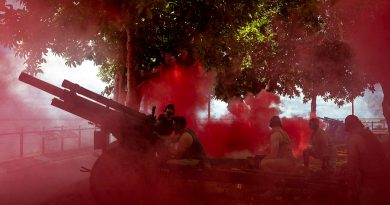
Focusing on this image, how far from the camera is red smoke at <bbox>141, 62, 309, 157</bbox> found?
15.0 metres

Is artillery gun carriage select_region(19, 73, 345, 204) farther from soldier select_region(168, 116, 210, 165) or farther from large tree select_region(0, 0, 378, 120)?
large tree select_region(0, 0, 378, 120)

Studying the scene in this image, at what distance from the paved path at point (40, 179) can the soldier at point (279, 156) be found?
3306mm

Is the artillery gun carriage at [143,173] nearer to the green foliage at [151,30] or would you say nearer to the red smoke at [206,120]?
the green foliage at [151,30]

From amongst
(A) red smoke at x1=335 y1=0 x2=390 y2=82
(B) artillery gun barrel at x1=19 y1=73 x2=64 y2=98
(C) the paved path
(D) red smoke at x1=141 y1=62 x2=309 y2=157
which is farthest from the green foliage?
(C) the paved path

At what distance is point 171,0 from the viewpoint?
31.1ft

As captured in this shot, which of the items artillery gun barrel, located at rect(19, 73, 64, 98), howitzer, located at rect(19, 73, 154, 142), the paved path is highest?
artillery gun barrel, located at rect(19, 73, 64, 98)

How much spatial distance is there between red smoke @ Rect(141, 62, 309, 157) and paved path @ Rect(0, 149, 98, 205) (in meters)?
3.84

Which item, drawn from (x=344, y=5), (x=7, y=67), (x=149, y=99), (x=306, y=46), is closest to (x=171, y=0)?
(x=344, y=5)

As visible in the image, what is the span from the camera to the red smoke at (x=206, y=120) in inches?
590

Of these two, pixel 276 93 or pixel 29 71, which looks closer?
pixel 29 71

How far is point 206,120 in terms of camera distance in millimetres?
21234

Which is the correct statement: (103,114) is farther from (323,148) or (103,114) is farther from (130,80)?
(323,148)

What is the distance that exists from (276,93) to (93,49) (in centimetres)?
1518

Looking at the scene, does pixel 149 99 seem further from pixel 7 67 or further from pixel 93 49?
pixel 7 67
